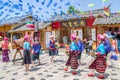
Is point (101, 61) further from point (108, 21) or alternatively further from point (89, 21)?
point (89, 21)

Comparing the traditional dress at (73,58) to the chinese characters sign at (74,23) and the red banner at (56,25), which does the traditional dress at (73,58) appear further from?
the red banner at (56,25)

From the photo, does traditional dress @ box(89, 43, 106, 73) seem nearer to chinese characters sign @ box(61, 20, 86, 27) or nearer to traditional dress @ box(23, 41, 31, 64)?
traditional dress @ box(23, 41, 31, 64)

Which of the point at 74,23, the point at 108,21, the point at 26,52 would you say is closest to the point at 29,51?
the point at 26,52

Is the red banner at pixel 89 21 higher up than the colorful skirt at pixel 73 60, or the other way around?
the red banner at pixel 89 21

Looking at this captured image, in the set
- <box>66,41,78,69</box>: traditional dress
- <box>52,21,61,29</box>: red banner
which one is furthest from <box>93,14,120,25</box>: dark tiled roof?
<box>66,41,78,69</box>: traditional dress

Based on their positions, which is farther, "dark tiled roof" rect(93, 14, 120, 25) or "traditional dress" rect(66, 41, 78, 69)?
"dark tiled roof" rect(93, 14, 120, 25)

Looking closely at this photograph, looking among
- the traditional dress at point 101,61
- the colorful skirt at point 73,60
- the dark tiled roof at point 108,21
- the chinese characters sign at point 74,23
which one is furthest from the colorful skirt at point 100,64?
the chinese characters sign at point 74,23

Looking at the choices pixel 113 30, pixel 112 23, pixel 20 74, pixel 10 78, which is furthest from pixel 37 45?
pixel 113 30

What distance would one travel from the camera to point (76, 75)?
8.29 m

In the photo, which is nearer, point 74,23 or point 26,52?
point 26,52

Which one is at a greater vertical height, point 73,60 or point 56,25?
point 56,25

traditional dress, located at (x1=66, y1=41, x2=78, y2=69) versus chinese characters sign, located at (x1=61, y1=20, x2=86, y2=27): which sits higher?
chinese characters sign, located at (x1=61, y1=20, x2=86, y2=27)

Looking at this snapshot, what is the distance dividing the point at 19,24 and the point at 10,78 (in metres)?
20.8

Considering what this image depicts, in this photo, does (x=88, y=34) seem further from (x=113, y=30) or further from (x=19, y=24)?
(x=19, y=24)
